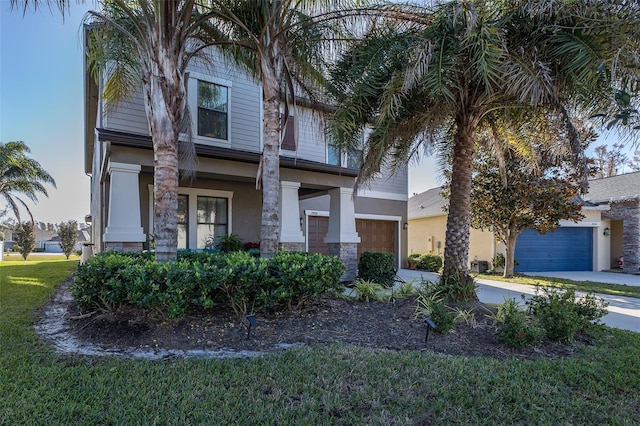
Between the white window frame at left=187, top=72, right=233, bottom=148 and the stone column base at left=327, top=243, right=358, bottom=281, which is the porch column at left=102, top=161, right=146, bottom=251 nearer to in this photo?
the white window frame at left=187, top=72, right=233, bottom=148

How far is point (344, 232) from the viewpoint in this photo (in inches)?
427

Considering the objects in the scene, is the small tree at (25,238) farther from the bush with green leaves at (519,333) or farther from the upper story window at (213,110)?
the bush with green leaves at (519,333)

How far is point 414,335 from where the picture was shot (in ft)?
18.3

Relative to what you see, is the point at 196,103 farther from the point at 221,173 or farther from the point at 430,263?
the point at 430,263

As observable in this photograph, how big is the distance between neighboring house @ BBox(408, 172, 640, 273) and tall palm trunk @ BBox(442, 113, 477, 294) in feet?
36.7

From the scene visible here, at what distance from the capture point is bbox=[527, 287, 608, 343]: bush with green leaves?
5.32 metres

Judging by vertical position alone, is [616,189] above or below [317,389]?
above

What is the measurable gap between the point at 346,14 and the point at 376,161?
3.14 meters

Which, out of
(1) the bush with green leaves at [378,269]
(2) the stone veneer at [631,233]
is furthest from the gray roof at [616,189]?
(1) the bush with green leaves at [378,269]

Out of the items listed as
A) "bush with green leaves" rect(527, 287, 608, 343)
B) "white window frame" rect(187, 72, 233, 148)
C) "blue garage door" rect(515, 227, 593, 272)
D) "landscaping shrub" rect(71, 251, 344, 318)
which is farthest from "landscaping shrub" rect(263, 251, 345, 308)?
"blue garage door" rect(515, 227, 593, 272)

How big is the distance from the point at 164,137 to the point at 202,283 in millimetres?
2628

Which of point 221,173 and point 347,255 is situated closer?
point 221,173

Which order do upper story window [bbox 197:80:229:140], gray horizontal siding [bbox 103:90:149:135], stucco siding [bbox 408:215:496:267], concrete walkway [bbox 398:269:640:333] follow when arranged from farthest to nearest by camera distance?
stucco siding [bbox 408:215:496:267]
upper story window [bbox 197:80:229:140]
gray horizontal siding [bbox 103:90:149:135]
concrete walkway [bbox 398:269:640:333]

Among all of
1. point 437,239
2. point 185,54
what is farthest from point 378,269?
→ point 437,239
